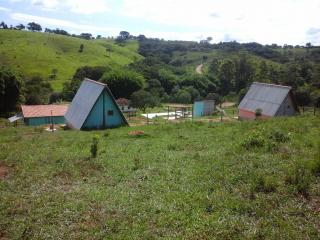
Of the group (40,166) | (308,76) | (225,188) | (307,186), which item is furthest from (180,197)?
(308,76)

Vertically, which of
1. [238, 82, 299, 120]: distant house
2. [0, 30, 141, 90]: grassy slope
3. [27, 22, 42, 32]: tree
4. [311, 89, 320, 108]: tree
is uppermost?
[27, 22, 42, 32]: tree

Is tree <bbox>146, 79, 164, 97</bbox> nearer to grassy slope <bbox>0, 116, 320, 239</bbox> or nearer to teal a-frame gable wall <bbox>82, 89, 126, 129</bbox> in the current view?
teal a-frame gable wall <bbox>82, 89, 126, 129</bbox>

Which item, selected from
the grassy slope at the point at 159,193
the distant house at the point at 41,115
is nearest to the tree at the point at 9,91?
the distant house at the point at 41,115

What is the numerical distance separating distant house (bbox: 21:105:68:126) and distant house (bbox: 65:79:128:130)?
516 inches

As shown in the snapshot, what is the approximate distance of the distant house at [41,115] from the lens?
45.9m

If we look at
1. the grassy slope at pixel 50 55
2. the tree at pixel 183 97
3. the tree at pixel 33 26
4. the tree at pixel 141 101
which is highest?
the tree at pixel 33 26

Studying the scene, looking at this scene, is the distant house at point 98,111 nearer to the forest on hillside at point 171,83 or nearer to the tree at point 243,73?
the forest on hillside at point 171,83

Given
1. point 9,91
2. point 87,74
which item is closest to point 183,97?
point 87,74

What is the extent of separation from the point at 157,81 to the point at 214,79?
51.3 ft

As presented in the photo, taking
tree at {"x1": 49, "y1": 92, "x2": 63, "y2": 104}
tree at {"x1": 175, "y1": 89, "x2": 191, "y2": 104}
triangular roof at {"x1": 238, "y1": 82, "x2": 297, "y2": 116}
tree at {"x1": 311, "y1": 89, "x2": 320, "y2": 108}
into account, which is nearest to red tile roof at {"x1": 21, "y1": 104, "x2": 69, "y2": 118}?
triangular roof at {"x1": 238, "y1": 82, "x2": 297, "y2": 116}

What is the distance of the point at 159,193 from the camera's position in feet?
41.5

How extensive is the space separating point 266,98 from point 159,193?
30471 mm

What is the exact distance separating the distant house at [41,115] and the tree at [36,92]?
75.0 feet

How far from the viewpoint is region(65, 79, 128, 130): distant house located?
32219 mm
